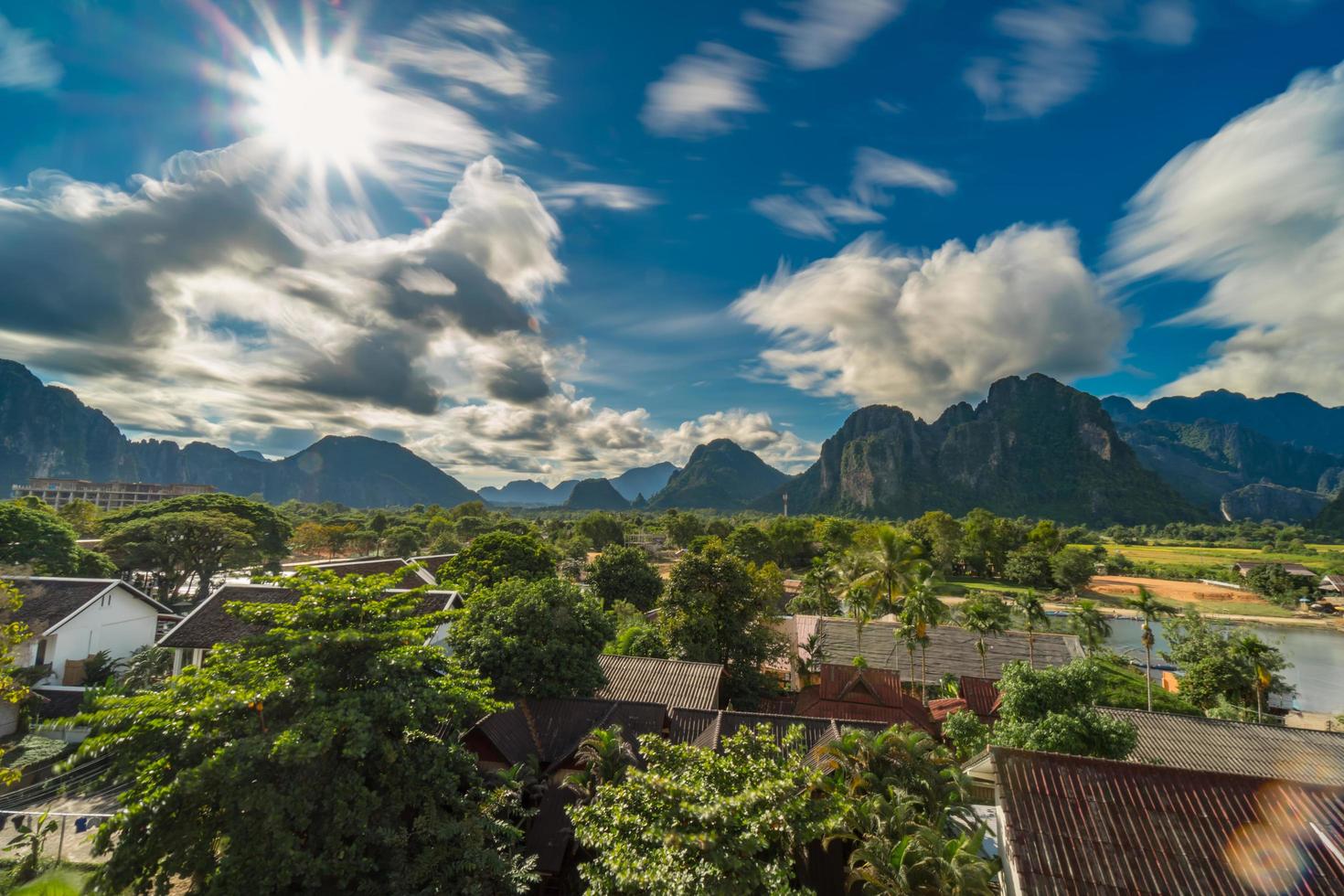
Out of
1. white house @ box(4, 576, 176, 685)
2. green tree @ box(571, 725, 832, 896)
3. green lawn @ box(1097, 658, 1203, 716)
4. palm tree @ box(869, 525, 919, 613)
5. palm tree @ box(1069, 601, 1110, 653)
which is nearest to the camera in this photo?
green tree @ box(571, 725, 832, 896)

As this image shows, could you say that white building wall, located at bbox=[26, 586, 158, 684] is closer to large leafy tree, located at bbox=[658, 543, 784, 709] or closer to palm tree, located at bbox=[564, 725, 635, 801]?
palm tree, located at bbox=[564, 725, 635, 801]

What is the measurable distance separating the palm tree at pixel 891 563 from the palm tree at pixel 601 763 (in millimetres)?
20515

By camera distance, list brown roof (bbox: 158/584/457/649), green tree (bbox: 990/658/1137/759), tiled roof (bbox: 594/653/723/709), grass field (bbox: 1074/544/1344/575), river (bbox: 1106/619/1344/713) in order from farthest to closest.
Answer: grass field (bbox: 1074/544/1344/575) < river (bbox: 1106/619/1344/713) < brown roof (bbox: 158/584/457/649) < tiled roof (bbox: 594/653/723/709) < green tree (bbox: 990/658/1137/759)

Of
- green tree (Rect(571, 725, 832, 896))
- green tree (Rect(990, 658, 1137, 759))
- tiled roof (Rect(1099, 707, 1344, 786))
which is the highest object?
green tree (Rect(571, 725, 832, 896))

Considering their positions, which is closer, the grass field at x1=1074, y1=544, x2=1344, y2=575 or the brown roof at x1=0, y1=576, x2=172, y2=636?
the brown roof at x1=0, y1=576, x2=172, y2=636

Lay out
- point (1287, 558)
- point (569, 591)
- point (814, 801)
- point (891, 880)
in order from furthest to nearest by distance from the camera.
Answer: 1. point (1287, 558)
2. point (569, 591)
3. point (814, 801)
4. point (891, 880)

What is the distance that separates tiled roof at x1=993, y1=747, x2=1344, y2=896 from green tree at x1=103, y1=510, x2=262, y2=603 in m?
54.8

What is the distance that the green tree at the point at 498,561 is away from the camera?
39.1 meters

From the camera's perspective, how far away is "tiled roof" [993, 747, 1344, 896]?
6.68 metres

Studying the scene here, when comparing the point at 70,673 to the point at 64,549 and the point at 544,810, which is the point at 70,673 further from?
the point at 544,810

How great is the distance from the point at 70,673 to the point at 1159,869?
121ft

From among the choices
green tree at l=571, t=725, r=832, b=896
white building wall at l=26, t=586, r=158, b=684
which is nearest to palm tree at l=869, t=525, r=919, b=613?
green tree at l=571, t=725, r=832, b=896

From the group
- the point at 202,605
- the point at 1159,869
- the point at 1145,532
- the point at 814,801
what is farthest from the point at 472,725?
the point at 1145,532

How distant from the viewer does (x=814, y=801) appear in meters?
10.9
